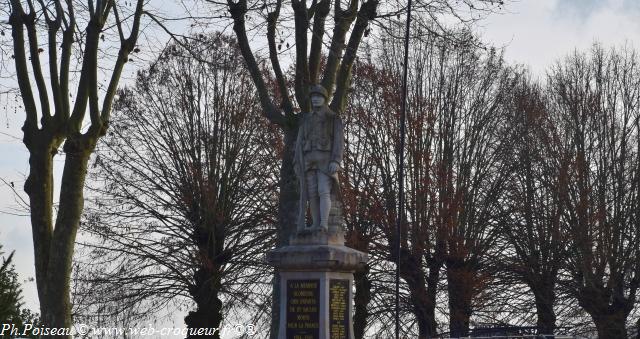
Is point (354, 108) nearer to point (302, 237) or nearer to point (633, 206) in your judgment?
point (633, 206)

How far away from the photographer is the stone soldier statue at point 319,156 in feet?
Result: 44.6

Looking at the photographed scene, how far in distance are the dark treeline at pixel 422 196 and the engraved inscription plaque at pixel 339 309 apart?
11729mm

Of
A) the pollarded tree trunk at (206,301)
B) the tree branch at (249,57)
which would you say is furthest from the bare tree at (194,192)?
the tree branch at (249,57)

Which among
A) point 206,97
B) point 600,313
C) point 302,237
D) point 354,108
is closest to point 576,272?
point 600,313

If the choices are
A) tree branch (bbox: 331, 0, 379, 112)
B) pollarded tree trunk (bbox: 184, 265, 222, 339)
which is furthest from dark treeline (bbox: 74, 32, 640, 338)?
tree branch (bbox: 331, 0, 379, 112)

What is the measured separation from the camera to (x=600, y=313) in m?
26.6

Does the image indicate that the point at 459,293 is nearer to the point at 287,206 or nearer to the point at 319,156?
the point at 287,206

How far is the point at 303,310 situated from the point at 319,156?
220cm

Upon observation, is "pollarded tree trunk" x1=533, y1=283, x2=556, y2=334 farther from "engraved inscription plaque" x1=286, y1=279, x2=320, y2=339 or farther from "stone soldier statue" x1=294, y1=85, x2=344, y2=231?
"engraved inscription plaque" x1=286, y1=279, x2=320, y2=339

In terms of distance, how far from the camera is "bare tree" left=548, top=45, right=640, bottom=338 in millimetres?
26578

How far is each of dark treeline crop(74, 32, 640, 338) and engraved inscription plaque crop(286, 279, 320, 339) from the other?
12.1 metres

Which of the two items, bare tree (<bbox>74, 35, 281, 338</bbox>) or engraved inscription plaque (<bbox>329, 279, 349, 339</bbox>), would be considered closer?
engraved inscription plaque (<bbox>329, 279, 349, 339</bbox>)

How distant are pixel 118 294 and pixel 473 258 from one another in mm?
10048

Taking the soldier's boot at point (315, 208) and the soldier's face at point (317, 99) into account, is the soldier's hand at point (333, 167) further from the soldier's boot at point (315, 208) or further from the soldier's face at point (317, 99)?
the soldier's face at point (317, 99)
